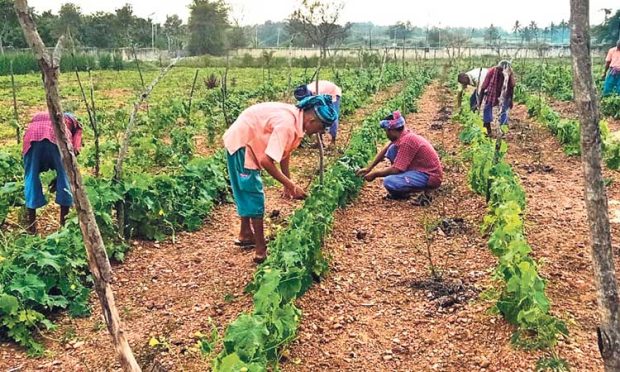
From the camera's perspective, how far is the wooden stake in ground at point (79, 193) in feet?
7.24

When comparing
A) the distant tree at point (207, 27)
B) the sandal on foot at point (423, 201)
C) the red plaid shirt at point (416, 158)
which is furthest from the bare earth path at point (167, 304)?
the distant tree at point (207, 27)

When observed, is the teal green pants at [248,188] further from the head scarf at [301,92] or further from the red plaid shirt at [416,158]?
the head scarf at [301,92]

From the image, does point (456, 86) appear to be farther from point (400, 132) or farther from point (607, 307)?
point (607, 307)

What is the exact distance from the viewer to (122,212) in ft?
18.7

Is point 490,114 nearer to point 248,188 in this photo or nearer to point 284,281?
point 248,188

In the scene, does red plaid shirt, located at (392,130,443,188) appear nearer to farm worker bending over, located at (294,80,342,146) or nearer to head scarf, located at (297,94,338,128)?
farm worker bending over, located at (294,80,342,146)

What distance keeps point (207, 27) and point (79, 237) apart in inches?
1781

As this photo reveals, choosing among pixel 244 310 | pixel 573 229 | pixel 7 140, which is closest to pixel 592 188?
pixel 244 310

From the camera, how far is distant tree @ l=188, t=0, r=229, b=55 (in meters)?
45.4

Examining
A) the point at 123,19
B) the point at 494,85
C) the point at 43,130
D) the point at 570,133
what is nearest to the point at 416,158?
the point at 494,85

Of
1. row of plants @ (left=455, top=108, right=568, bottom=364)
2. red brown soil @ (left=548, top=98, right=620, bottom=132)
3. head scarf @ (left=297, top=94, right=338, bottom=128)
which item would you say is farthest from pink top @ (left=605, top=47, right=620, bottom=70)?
head scarf @ (left=297, top=94, right=338, bottom=128)

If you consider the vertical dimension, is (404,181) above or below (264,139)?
below

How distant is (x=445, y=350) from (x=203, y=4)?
53.4m

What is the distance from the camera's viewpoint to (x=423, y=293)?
16.0 ft
